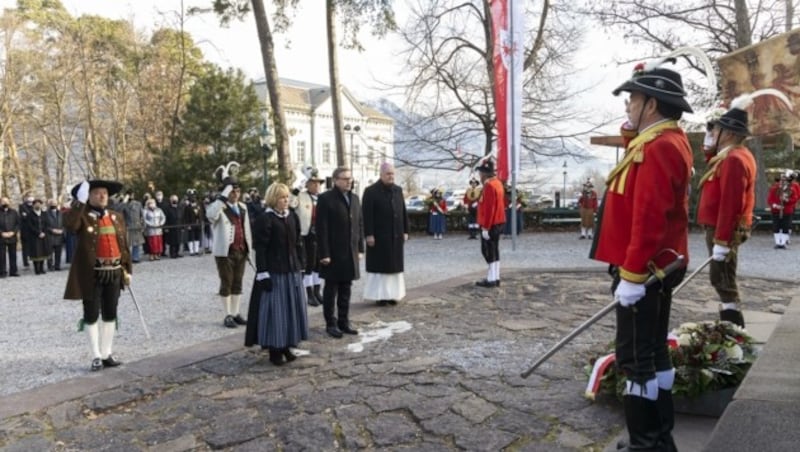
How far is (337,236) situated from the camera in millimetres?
7418

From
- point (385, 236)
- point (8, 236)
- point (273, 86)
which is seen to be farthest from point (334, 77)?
point (385, 236)

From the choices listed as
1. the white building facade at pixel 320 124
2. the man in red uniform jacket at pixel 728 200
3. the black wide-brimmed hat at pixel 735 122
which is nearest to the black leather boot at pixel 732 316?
the man in red uniform jacket at pixel 728 200

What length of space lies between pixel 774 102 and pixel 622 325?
4.42 metres

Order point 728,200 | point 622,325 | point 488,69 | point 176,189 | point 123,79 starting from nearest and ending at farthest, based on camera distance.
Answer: point 622,325 < point 728,200 < point 176,189 < point 488,69 < point 123,79

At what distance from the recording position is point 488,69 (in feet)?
79.8

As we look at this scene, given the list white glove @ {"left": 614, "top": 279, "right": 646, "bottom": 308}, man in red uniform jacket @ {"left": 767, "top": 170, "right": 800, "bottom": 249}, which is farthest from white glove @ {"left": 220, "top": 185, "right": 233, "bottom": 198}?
man in red uniform jacket @ {"left": 767, "top": 170, "right": 800, "bottom": 249}

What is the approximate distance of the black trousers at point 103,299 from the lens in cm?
596

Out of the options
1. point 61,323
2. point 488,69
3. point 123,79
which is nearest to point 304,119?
point 123,79

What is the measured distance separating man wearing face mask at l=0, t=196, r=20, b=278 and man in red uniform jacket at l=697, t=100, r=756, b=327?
1418cm

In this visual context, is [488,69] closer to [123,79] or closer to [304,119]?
[123,79]

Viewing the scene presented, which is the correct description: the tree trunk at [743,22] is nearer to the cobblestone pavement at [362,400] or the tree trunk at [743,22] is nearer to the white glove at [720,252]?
the cobblestone pavement at [362,400]

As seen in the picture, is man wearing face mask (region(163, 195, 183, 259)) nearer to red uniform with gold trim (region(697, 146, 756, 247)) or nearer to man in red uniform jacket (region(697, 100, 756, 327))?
man in red uniform jacket (region(697, 100, 756, 327))

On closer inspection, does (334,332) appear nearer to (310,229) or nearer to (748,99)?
(310,229)

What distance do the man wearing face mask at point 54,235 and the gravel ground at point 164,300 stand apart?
0.61m
